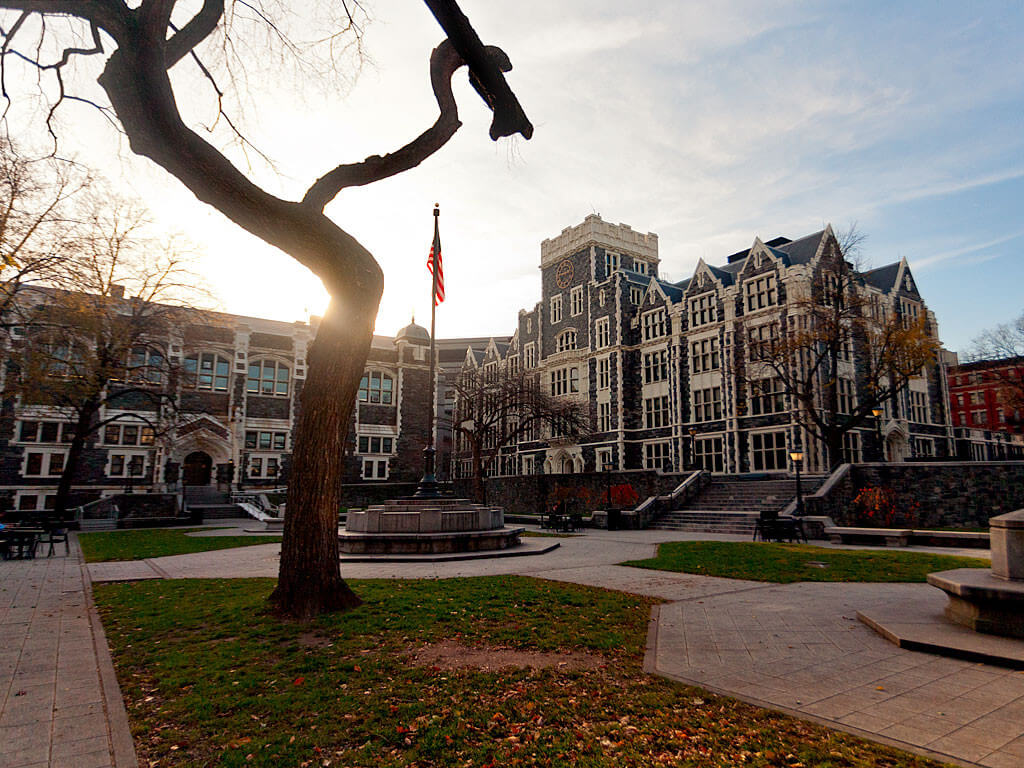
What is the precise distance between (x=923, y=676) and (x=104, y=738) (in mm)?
6537

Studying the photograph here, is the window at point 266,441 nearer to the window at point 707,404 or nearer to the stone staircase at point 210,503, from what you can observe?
the stone staircase at point 210,503

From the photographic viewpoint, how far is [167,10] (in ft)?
22.4

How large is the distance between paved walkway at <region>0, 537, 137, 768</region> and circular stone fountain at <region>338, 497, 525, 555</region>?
6.74 m

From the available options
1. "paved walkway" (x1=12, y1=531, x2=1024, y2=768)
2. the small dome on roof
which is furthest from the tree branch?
the small dome on roof

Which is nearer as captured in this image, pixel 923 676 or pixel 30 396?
pixel 923 676

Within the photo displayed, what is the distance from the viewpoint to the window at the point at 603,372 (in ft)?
144

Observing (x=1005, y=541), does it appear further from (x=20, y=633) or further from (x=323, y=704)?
(x=20, y=633)

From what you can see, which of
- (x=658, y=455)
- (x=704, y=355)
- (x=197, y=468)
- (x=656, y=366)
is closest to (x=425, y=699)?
(x=704, y=355)

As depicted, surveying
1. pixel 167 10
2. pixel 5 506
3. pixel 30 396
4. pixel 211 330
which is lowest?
pixel 5 506

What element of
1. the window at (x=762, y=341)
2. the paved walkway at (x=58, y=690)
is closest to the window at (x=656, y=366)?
the window at (x=762, y=341)

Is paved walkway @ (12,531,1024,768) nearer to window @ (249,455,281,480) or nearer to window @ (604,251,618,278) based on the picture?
window @ (249,455,281,480)

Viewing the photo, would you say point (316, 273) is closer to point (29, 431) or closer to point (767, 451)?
point (767, 451)

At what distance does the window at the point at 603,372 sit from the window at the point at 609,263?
7745 millimetres

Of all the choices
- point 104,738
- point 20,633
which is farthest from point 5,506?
point 104,738
